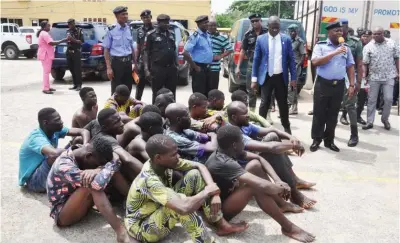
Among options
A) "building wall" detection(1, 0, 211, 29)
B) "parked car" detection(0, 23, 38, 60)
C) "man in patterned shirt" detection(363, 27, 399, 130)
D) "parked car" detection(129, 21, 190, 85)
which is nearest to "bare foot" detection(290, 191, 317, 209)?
"man in patterned shirt" detection(363, 27, 399, 130)

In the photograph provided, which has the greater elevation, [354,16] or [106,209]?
[354,16]

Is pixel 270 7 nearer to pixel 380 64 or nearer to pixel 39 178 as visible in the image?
pixel 380 64

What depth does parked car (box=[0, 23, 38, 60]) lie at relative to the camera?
61.8 feet

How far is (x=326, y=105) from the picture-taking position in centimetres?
547

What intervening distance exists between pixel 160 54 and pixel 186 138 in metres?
2.83

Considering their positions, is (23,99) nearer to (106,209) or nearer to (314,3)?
(106,209)

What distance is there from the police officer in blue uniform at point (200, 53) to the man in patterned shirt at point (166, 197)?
3.18 m

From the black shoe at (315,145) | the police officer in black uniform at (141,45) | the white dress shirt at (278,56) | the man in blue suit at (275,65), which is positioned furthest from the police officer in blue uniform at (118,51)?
the black shoe at (315,145)

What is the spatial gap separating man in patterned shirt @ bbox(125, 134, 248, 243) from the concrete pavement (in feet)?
1.01

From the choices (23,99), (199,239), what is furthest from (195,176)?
(23,99)

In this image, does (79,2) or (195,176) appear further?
(79,2)

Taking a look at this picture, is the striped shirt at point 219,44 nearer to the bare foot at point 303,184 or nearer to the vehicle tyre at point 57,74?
the bare foot at point 303,184

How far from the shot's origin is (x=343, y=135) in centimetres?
637

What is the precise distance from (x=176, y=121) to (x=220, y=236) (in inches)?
41.5
